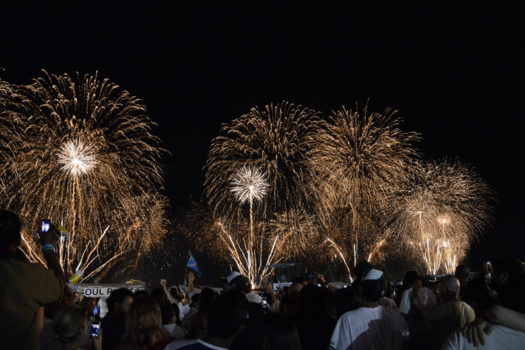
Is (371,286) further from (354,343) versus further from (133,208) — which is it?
(133,208)

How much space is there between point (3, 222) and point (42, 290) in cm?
65

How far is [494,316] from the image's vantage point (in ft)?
13.0

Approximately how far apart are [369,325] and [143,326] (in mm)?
2322

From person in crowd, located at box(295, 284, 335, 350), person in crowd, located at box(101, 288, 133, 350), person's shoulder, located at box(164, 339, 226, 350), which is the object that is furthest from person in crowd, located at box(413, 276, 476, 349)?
person in crowd, located at box(101, 288, 133, 350)

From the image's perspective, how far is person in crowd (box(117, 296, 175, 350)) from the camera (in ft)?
17.3

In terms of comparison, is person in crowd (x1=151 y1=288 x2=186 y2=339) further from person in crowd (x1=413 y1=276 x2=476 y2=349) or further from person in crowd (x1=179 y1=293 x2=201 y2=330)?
person in crowd (x1=413 y1=276 x2=476 y2=349)

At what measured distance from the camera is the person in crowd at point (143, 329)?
5.29 m

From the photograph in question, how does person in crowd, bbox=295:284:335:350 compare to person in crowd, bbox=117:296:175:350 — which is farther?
person in crowd, bbox=295:284:335:350

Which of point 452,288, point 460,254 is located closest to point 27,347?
point 452,288

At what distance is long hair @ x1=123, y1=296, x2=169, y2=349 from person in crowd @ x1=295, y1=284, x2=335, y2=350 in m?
1.90

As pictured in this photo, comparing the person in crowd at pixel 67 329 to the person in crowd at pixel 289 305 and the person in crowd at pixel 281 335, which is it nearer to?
the person in crowd at pixel 281 335

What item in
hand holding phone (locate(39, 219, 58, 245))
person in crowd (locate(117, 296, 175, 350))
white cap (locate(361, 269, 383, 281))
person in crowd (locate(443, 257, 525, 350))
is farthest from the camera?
white cap (locate(361, 269, 383, 281))

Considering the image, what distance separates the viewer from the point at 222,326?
4434mm

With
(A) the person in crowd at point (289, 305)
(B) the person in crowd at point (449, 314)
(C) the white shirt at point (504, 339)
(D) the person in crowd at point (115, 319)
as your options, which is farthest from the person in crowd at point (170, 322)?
(C) the white shirt at point (504, 339)
